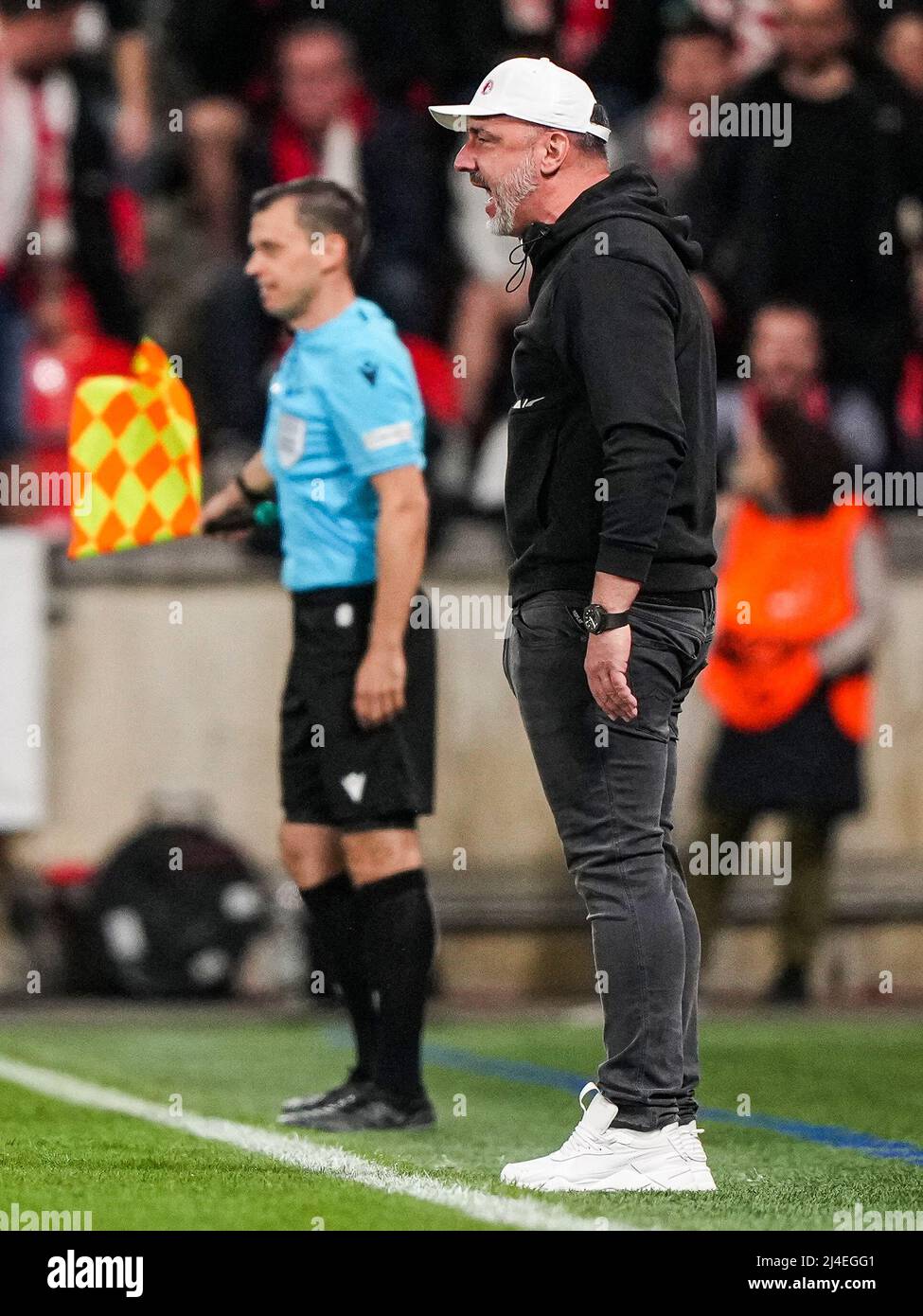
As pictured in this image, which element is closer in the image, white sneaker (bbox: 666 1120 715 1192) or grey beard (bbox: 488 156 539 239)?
white sneaker (bbox: 666 1120 715 1192)

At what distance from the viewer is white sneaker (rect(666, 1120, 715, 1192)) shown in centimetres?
466

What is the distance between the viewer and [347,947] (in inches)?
244

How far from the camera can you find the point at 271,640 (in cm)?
1059

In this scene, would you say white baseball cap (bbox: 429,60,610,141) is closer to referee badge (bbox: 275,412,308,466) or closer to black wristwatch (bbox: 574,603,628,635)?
black wristwatch (bbox: 574,603,628,635)

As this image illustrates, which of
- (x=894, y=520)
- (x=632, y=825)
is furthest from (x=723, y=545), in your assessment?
(x=632, y=825)

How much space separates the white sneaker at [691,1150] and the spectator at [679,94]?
7.00m

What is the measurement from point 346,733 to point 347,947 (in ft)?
1.96

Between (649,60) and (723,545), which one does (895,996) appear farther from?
(649,60)

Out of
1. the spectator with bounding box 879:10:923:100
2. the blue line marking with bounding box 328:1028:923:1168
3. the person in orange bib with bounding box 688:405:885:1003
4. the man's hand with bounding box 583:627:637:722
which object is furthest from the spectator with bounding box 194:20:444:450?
the man's hand with bounding box 583:627:637:722

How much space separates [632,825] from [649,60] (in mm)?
7538

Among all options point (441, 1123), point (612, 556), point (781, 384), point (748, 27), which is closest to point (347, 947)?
point (441, 1123)

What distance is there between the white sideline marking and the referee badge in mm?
1629

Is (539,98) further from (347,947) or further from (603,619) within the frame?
(347,947)
